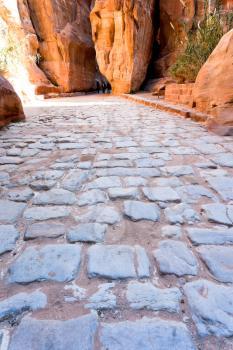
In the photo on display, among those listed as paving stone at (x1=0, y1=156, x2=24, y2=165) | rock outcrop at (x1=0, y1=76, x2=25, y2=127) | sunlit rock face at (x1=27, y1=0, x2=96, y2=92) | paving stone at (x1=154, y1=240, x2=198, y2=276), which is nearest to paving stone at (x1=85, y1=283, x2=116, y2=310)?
paving stone at (x1=154, y1=240, x2=198, y2=276)

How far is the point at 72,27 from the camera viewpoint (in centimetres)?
1498

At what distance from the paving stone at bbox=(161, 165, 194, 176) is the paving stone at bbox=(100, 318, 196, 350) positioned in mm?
1405

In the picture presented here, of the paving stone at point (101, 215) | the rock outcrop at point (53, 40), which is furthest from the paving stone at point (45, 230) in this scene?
the rock outcrop at point (53, 40)

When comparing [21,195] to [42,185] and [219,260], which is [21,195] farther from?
[219,260]

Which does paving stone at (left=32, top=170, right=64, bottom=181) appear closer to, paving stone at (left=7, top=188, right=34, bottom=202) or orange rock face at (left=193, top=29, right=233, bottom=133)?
paving stone at (left=7, top=188, right=34, bottom=202)

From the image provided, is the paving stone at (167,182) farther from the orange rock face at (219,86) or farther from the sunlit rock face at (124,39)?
the sunlit rock face at (124,39)

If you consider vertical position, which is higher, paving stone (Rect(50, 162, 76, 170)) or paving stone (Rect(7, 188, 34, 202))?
paving stone (Rect(7, 188, 34, 202))

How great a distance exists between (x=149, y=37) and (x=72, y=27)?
5.51 meters

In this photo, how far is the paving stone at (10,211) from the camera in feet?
4.50

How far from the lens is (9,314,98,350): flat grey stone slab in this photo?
0.70 metres

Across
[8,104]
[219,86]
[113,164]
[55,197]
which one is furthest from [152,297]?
[8,104]

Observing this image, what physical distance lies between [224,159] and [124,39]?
1281 cm

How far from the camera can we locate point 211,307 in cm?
81

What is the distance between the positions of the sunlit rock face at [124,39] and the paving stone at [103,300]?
13.7 meters
